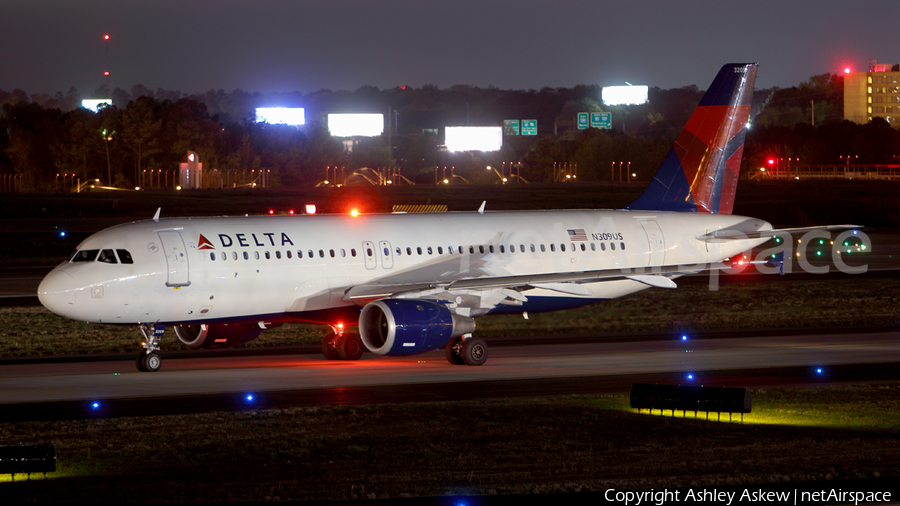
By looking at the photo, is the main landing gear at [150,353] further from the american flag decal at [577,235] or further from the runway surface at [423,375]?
the american flag decal at [577,235]

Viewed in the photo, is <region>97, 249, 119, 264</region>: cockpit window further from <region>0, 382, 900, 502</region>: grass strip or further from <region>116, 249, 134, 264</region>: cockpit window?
<region>0, 382, 900, 502</region>: grass strip

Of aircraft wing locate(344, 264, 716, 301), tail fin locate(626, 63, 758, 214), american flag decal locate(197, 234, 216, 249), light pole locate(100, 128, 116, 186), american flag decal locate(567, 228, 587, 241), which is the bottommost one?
aircraft wing locate(344, 264, 716, 301)

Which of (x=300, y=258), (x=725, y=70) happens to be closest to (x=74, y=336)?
(x=300, y=258)

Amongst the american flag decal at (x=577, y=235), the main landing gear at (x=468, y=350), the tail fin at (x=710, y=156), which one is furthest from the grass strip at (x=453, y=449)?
the tail fin at (x=710, y=156)

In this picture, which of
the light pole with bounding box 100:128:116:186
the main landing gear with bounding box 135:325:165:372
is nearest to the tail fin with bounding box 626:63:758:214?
the main landing gear with bounding box 135:325:165:372

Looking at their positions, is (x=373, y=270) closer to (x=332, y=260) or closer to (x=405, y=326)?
(x=332, y=260)

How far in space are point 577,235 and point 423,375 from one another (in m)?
8.88

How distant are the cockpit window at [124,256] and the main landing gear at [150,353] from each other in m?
2.08

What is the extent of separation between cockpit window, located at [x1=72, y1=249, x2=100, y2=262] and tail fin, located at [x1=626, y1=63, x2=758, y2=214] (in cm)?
1869

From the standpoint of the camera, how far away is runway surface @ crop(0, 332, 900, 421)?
25359 millimetres

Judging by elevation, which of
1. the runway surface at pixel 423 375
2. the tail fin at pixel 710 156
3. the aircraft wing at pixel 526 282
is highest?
the tail fin at pixel 710 156

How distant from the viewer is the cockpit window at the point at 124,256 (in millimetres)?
29141

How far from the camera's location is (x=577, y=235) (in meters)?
35.9

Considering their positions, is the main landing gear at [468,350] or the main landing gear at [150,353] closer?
the main landing gear at [150,353]
